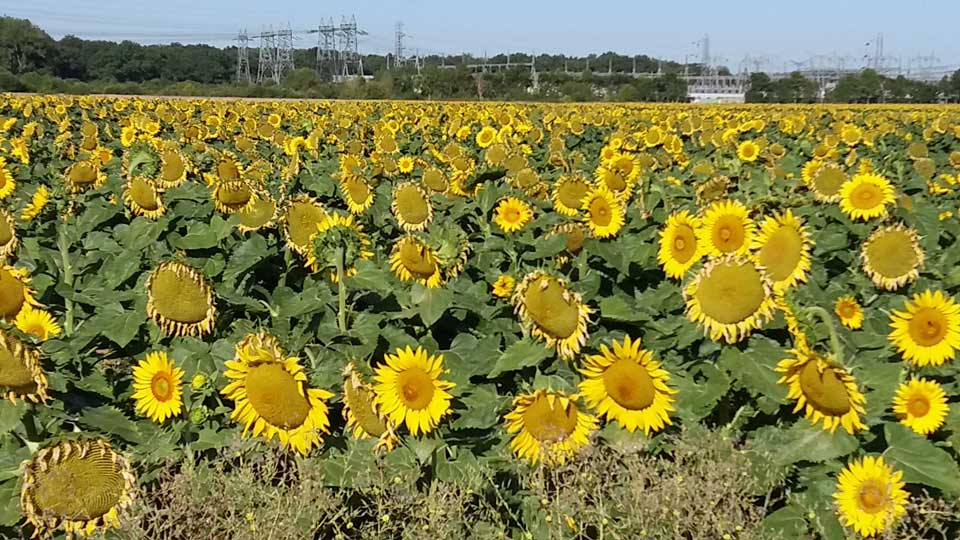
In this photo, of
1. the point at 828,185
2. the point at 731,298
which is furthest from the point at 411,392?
the point at 828,185

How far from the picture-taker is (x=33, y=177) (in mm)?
7449

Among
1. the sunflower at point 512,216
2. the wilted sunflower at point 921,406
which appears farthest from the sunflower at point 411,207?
the wilted sunflower at point 921,406

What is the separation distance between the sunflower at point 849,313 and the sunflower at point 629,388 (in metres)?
1.17

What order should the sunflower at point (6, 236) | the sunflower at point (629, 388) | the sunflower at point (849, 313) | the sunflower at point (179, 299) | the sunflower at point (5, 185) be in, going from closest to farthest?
the sunflower at point (629, 388), the sunflower at point (179, 299), the sunflower at point (849, 313), the sunflower at point (6, 236), the sunflower at point (5, 185)

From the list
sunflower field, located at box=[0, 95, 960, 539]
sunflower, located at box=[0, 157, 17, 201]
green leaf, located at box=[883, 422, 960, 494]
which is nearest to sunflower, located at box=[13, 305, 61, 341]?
sunflower field, located at box=[0, 95, 960, 539]

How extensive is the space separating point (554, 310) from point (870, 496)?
3.23 ft

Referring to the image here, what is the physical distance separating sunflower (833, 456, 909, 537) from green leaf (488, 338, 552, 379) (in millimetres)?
894

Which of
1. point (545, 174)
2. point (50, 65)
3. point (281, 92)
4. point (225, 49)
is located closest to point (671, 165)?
point (545, 174)

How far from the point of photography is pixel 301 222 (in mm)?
3623

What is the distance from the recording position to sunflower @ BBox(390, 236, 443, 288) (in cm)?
309

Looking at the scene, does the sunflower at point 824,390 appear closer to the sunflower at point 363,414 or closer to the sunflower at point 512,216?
the sunflower at point 363,414

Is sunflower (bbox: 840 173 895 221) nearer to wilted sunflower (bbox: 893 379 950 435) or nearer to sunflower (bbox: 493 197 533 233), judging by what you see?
sunflower (bbox: 493 197 533 233)

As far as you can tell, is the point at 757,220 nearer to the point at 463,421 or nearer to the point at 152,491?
the point at 463,421

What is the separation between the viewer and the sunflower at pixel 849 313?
3471 millimetres
